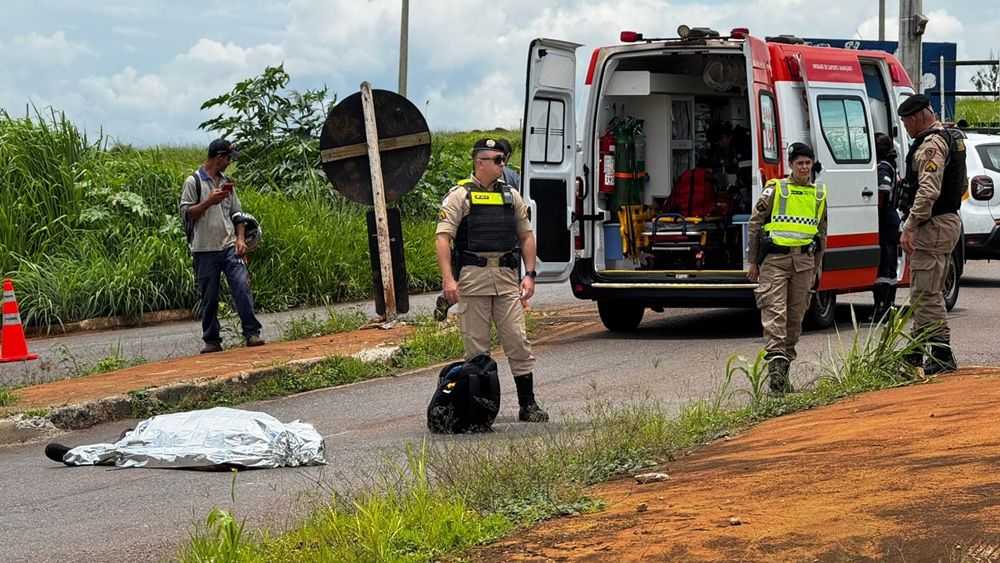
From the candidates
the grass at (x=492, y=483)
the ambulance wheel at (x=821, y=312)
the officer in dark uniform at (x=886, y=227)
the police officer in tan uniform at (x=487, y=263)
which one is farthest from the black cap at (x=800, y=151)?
the officer in dark uniform at (x=886, y=227)

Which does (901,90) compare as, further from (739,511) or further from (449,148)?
(449,148)

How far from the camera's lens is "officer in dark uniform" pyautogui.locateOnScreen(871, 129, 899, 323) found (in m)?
14.3

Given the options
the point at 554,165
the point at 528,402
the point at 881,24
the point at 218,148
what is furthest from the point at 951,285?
the point at 881,24

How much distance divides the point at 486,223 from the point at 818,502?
4130 millimetres

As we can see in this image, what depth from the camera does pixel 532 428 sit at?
938 centimetres

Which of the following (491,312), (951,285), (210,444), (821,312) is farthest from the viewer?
(951,285)

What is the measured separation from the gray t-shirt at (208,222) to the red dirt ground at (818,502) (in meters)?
6.51

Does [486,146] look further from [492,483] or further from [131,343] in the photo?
[131,343]

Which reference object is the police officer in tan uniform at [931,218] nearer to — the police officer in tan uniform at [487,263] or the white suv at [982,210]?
the police officer in tan uniform at [487,263]

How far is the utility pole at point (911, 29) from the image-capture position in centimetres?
2100

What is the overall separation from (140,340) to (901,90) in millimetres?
8512

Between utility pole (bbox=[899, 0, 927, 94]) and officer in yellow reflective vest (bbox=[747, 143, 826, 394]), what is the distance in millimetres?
11562

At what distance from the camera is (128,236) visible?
795 inches

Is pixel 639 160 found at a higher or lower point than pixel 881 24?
lower
